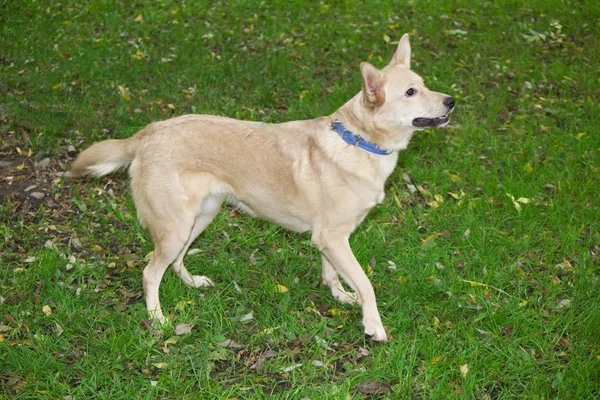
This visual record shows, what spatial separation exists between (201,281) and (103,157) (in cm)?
129

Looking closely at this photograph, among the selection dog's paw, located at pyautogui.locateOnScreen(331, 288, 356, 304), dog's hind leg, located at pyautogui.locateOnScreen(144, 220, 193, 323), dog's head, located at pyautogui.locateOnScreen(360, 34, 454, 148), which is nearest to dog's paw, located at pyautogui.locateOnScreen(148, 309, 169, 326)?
dog's hind leg, located at pyautogui.locateOnScreen(144, 220, 193, 323)

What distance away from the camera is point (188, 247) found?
5.18 meters

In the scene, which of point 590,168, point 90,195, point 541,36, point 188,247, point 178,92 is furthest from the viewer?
point 541,36

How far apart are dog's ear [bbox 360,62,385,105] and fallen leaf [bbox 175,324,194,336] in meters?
2.11

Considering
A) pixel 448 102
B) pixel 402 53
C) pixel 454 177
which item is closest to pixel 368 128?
pixel 448 102

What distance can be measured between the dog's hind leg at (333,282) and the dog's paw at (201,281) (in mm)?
933

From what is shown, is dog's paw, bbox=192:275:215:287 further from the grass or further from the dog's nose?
the dog's nose

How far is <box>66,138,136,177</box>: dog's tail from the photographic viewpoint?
14.6 ft

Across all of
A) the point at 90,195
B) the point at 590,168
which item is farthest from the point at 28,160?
the point at 590,168

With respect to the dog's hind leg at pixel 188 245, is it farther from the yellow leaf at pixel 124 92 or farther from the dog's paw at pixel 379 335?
the yellow leaf at pixel 124 92

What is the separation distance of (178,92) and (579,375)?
5.68 meters

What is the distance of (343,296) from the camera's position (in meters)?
4.89

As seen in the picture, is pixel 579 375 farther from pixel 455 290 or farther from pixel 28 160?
pixel 28 160

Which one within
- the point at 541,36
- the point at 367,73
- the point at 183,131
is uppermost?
the point at 367,73
